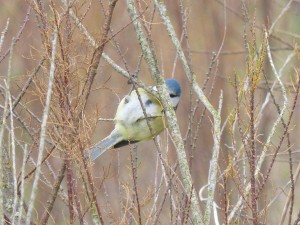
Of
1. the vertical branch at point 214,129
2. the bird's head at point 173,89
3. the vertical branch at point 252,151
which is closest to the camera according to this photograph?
the vertical branch at point 252,151

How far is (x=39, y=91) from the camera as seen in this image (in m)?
3.23

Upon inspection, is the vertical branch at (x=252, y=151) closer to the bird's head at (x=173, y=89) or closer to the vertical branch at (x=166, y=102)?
the vertical branch at (x=166, y=102)

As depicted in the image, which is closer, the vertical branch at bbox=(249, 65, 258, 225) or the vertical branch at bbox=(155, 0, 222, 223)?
the vertical branch at bbox=(249, 65, 258, 225)

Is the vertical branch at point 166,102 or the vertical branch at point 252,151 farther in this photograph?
the vertical branch at point 166,102

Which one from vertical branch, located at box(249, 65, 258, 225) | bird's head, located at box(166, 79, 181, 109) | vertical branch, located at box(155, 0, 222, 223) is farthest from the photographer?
bird's head, located at box(166, 79, 181, 109)

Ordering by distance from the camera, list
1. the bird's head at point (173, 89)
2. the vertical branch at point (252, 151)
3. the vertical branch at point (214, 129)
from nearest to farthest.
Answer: the vertical branch at point (252, 151)
the vertical branch at point (214, 129)
the bird's head at point (173, 89)

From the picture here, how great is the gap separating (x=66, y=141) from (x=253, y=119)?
0.79 meters

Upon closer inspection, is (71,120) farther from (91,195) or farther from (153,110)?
(153,110)

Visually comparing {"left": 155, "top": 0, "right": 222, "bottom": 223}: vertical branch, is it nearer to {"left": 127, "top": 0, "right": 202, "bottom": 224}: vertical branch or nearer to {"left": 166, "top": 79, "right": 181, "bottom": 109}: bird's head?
{"left": 127, "top": 0, "right": 202, "bottom": 224}: vertical branch

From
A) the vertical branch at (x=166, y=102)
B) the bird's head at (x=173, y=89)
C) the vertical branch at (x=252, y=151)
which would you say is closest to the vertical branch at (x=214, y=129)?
the vertical branch at (x=166, y=102)

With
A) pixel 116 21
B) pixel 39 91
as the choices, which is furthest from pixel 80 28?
pixel 116 21

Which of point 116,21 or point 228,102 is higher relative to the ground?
point 116,21

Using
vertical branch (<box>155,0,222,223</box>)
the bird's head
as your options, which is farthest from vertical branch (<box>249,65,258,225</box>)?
the bird's head

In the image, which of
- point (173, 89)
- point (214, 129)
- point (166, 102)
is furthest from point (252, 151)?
point (173, 89)
